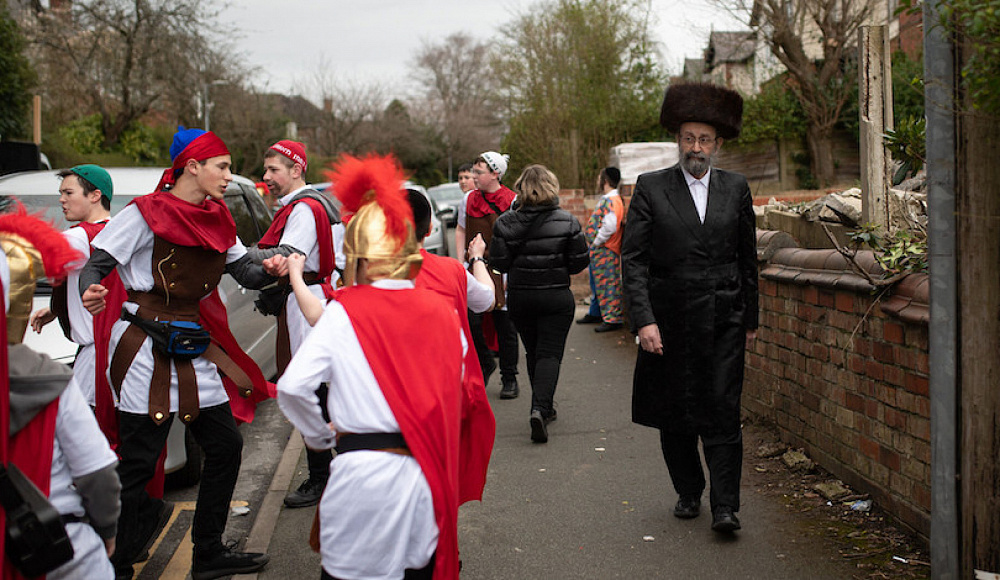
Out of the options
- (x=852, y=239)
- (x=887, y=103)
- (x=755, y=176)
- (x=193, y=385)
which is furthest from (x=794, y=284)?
(x=755, y=176)

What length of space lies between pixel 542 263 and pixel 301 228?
7.76 ft

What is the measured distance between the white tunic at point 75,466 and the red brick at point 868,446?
11.9 ft

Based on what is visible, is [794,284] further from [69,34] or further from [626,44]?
[69,34]

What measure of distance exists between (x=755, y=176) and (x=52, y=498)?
71.0 feet

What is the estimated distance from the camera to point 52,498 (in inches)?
98.4

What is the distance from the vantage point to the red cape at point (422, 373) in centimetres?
285

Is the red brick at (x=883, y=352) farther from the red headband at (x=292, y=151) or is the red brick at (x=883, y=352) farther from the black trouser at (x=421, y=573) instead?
the red headband at (x=292, y=151)

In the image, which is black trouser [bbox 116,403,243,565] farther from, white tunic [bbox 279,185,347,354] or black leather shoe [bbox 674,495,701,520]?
black leather shoe [bbox 674,495,701,520]

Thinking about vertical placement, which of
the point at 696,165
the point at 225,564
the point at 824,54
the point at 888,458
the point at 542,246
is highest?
the point at 824,54

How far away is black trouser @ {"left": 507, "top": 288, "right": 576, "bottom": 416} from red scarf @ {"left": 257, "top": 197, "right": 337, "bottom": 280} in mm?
2067

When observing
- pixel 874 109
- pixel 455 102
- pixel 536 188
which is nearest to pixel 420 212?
pixel 874 109

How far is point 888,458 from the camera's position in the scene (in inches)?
183

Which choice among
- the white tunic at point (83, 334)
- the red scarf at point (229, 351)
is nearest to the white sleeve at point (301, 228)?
the red scarf at point (229, 351)

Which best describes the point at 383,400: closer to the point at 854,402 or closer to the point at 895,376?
the point at 895,376
